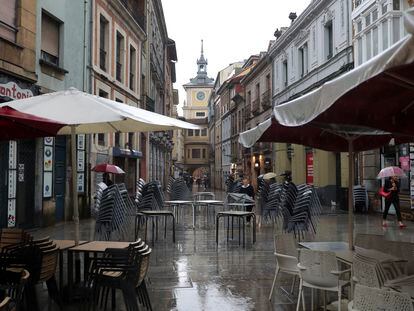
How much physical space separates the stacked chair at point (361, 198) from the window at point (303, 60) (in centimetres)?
941

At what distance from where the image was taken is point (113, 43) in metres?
20.5

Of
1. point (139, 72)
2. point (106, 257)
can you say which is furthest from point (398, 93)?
point (139, 72)

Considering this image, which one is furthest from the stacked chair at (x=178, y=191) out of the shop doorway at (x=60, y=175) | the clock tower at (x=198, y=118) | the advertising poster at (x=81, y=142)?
the clock tower at (x=198, y=118)

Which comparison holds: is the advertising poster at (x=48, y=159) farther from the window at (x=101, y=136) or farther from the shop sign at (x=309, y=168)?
the shop sign at (x=309, y=168)

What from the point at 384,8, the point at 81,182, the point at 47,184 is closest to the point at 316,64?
the point at 384,8

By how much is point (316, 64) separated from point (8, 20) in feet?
51.7

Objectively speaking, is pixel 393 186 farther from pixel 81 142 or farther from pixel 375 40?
pixel 81 142

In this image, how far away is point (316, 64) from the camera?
23969 mm

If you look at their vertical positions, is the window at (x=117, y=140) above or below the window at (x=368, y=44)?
below

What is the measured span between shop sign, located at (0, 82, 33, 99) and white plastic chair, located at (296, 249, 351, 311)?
876cm

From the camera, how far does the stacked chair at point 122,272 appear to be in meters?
4.92

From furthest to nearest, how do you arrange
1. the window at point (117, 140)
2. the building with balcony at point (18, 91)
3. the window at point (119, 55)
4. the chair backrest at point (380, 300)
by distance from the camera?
1. the window at point (119, 55)
2. the window at point (117, 140)
3. the building with balcony at point (18, 91)
4. the chair backrest at point (380, 300)

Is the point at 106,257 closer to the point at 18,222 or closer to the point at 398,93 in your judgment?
the point at 398,93

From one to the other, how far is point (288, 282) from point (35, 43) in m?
9.66
